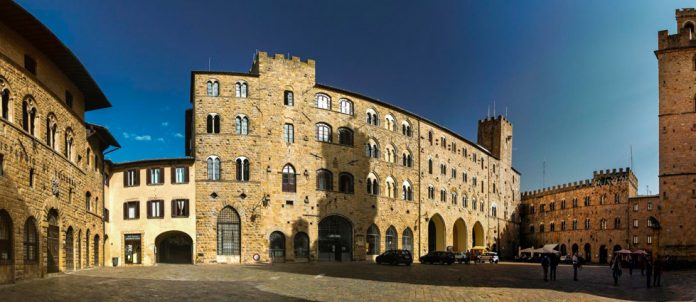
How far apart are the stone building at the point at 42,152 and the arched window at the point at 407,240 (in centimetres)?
2689

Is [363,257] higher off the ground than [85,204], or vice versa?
[85,204]

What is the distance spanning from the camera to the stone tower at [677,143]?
1752 inches

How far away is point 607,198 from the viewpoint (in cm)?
7238

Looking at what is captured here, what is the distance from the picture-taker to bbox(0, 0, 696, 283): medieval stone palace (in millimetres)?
29266

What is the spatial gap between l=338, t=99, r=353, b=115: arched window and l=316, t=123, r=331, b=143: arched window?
7.67 feet

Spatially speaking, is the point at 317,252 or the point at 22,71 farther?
the point at 317,252

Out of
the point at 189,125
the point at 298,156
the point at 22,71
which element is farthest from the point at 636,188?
the point at 22,71

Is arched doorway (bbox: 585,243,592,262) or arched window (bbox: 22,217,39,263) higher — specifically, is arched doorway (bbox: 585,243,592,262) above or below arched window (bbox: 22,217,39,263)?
below

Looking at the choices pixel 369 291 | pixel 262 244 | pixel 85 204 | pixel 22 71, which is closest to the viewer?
pixel 369 291

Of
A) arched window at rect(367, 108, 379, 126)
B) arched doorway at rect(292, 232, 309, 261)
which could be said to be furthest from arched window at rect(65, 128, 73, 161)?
arched window at rect(367, 108, 379, 126)

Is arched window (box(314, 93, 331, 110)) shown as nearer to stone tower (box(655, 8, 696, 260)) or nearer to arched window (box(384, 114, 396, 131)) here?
arched window (box(384, 114, 396, 131))

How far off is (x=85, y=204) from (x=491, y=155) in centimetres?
5181

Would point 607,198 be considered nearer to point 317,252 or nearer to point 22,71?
point 317,252

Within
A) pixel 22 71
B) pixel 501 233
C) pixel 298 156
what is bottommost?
pixel 501 233
